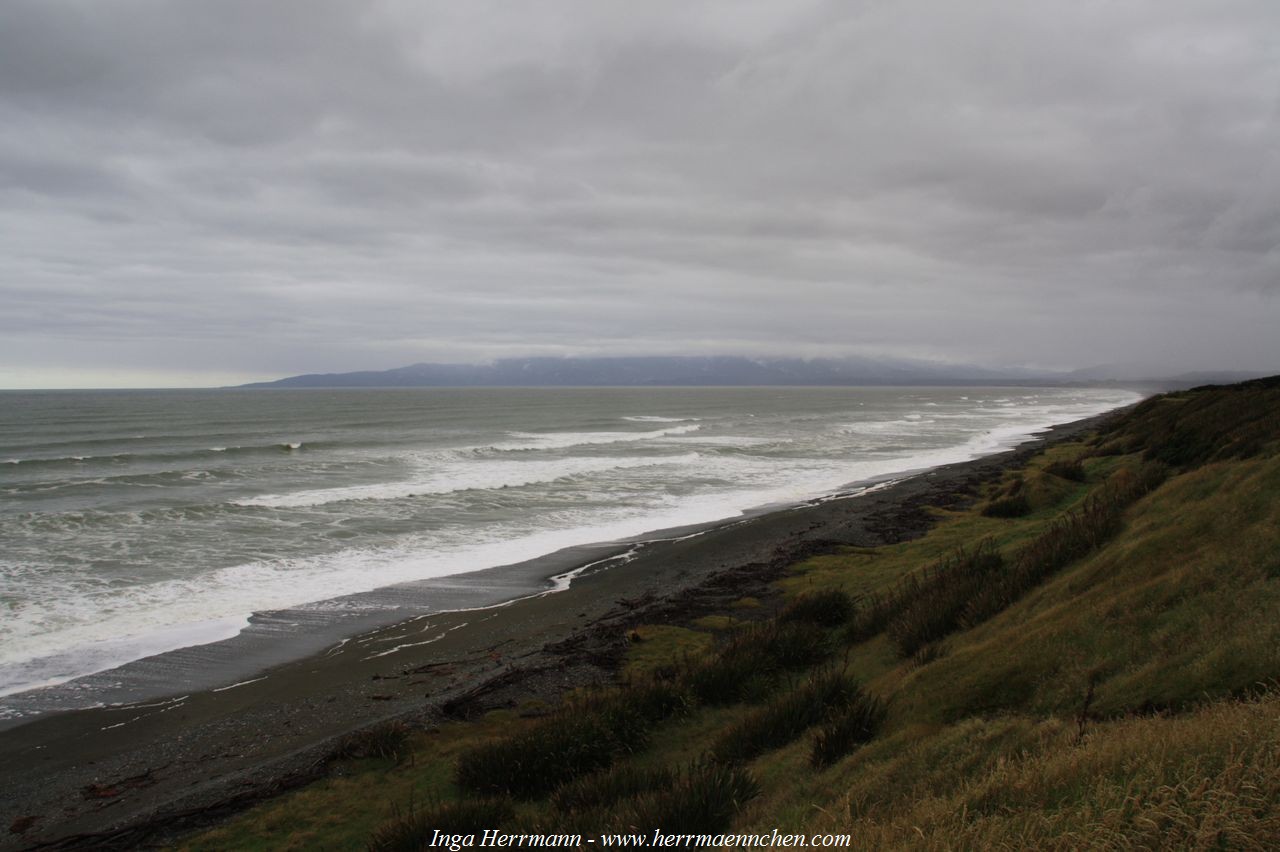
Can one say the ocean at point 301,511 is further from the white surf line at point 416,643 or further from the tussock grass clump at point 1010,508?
the tussock grass clump at point 1010,508

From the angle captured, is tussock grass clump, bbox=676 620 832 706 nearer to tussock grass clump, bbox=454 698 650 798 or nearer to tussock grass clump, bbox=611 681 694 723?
tussock grass clump, bbox=611 681 694 723

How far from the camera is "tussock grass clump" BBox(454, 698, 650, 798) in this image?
6.07 meters

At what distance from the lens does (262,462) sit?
37.6 m

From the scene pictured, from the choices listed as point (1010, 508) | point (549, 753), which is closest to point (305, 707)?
point (549, 753)

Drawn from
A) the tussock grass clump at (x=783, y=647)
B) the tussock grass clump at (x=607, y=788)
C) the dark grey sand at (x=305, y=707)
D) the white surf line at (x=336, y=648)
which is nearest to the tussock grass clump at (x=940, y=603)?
the tussock grass clump at (x=783, y=647)

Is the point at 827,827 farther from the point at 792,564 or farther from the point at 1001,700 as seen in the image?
the point at 792,564

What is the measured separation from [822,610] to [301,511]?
19689mm

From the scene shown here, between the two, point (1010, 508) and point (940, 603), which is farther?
point (1010, 508)

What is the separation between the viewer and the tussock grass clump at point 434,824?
17.0ft

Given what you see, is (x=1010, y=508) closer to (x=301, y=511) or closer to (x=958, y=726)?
(x=958, y=726)

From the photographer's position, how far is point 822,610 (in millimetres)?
9820

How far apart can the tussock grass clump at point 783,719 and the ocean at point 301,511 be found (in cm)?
913

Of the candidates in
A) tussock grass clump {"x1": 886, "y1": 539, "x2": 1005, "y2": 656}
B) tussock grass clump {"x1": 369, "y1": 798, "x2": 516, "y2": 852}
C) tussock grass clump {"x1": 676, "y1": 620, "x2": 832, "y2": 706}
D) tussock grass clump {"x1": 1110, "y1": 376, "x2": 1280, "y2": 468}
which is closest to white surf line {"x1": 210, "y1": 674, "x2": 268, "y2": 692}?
tussock grass clump {"x1": 369, "y1": 798, "x2": 516, "y2": 852}

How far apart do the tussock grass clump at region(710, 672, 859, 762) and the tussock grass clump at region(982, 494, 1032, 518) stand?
1209 cm
